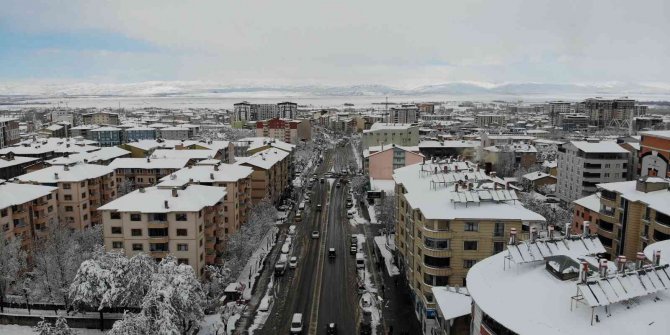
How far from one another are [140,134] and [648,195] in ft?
433

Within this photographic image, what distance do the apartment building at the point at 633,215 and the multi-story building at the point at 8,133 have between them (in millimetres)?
127726

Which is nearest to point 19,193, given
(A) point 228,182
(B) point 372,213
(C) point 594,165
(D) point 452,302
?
(A) point 228,182

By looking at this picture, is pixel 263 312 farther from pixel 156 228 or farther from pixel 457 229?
pixel 457 229

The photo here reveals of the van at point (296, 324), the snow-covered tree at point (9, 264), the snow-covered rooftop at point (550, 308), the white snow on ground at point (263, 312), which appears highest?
the snow-covered rooftop at point (550, 308)

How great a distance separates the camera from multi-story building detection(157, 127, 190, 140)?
14550 cm

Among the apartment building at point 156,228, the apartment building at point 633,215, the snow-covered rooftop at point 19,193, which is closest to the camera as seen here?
the apartment building at point 633,215

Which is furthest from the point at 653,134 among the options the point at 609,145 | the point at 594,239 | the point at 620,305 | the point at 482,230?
the point at 620,305

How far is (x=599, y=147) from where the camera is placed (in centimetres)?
6462

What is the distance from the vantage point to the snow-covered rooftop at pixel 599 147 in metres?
63.6

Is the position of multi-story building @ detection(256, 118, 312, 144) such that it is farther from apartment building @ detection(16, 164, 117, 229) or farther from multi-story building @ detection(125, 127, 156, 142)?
apartment building @ detection(16, 164, 117, 229)

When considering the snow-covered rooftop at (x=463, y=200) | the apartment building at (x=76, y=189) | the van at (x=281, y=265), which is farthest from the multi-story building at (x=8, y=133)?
the snow-covered rooftop at (x=463, y=200)

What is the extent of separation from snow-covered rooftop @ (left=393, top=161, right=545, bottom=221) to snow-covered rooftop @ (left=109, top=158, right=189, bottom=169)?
36228 millimetres

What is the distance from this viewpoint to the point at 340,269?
43625mm

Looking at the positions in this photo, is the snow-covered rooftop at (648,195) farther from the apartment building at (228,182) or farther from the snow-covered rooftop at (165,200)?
the apartment building at (228,182)
